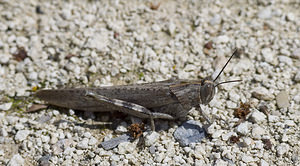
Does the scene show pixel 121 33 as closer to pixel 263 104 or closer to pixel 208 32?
pixel 208 32

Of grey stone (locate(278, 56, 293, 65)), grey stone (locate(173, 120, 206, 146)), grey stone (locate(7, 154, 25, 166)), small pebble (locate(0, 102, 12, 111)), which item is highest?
grey stone (locate(278, 56, 293, 65))

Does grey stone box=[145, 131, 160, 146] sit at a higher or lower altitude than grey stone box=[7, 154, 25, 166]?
higher

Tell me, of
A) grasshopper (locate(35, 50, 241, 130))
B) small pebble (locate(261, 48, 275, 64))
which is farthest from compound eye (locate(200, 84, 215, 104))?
small pebble (locate(261, 48, 275, 64))

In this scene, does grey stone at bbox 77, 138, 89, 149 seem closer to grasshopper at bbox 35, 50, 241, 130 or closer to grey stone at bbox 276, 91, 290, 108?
grasshopper at bbox 35, 50, 241, 130

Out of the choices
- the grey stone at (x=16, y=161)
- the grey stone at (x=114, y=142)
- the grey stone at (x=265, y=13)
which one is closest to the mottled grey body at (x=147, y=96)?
the grey stone at (x=114, y=142)

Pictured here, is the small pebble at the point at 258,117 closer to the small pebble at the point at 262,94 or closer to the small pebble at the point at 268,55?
the small pebble at the point at 262,94

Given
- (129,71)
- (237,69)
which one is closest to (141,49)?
(129,71)
